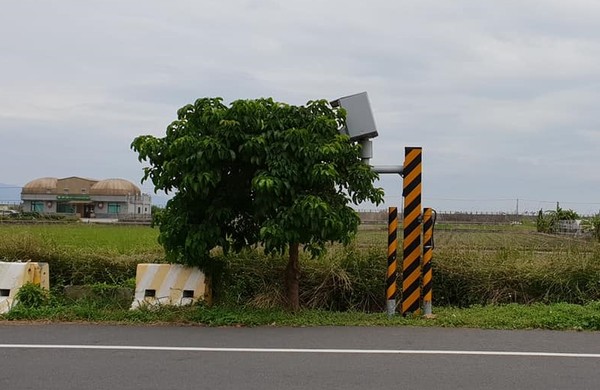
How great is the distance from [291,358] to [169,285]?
3490 millimetres

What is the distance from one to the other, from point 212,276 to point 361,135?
3203 mm

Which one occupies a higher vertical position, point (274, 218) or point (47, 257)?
point (274, 218)

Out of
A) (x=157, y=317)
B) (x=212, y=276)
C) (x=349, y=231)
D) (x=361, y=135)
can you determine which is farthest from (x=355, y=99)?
(x=157, y=317)

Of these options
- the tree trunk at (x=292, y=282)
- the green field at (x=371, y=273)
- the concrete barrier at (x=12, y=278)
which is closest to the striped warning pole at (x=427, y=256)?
the green field at (x=371, y=273)

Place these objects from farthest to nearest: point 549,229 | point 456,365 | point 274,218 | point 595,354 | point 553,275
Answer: point 549,229 < point 553,275 < point 274,218 < point 595,354 < point 456,365

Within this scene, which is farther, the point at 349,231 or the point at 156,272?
the point at 156,272

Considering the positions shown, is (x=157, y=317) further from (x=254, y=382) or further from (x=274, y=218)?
(x=254, y=382)

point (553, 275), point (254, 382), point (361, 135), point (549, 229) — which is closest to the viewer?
point (254, 382)

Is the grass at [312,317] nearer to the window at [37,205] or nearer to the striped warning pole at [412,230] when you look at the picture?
the striped warning pole at [412,230]

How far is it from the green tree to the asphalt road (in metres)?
1.38

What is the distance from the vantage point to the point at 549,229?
22.6 m

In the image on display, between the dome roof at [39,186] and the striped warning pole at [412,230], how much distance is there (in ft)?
286

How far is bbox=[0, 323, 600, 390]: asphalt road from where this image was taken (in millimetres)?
5617

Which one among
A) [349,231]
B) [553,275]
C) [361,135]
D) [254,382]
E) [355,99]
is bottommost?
[254,382]
